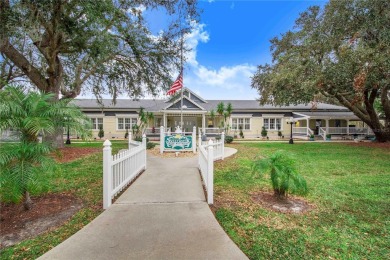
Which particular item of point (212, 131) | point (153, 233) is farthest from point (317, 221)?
point (212, 131)

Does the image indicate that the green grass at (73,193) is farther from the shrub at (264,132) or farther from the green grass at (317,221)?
the shrub at (264,132)

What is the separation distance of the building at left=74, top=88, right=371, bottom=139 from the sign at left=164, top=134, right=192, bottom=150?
12.6 meters

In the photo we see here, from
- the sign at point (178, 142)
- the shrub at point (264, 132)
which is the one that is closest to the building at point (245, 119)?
the shrub at point (264, 132)

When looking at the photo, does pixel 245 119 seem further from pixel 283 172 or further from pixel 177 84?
pixel 283 172

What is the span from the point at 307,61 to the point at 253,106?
45.3ft

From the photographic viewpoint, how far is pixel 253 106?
27.7 m

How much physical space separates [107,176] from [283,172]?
380cm

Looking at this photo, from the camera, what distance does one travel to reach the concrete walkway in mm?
2736

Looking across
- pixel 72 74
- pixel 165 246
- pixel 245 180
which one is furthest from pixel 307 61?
pixel 72 74

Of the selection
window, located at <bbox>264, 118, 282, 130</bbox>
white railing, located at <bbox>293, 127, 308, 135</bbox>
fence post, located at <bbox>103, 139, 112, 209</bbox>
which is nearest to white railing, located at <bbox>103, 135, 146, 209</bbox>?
fence post, located at <bbox>103, 139, 112, 209</bbox>

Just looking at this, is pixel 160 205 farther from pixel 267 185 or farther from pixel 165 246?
pixel 267 185

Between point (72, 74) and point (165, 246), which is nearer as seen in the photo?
point (165, 246)

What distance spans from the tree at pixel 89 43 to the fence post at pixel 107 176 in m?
1.55

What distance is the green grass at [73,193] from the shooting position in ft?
9.70
